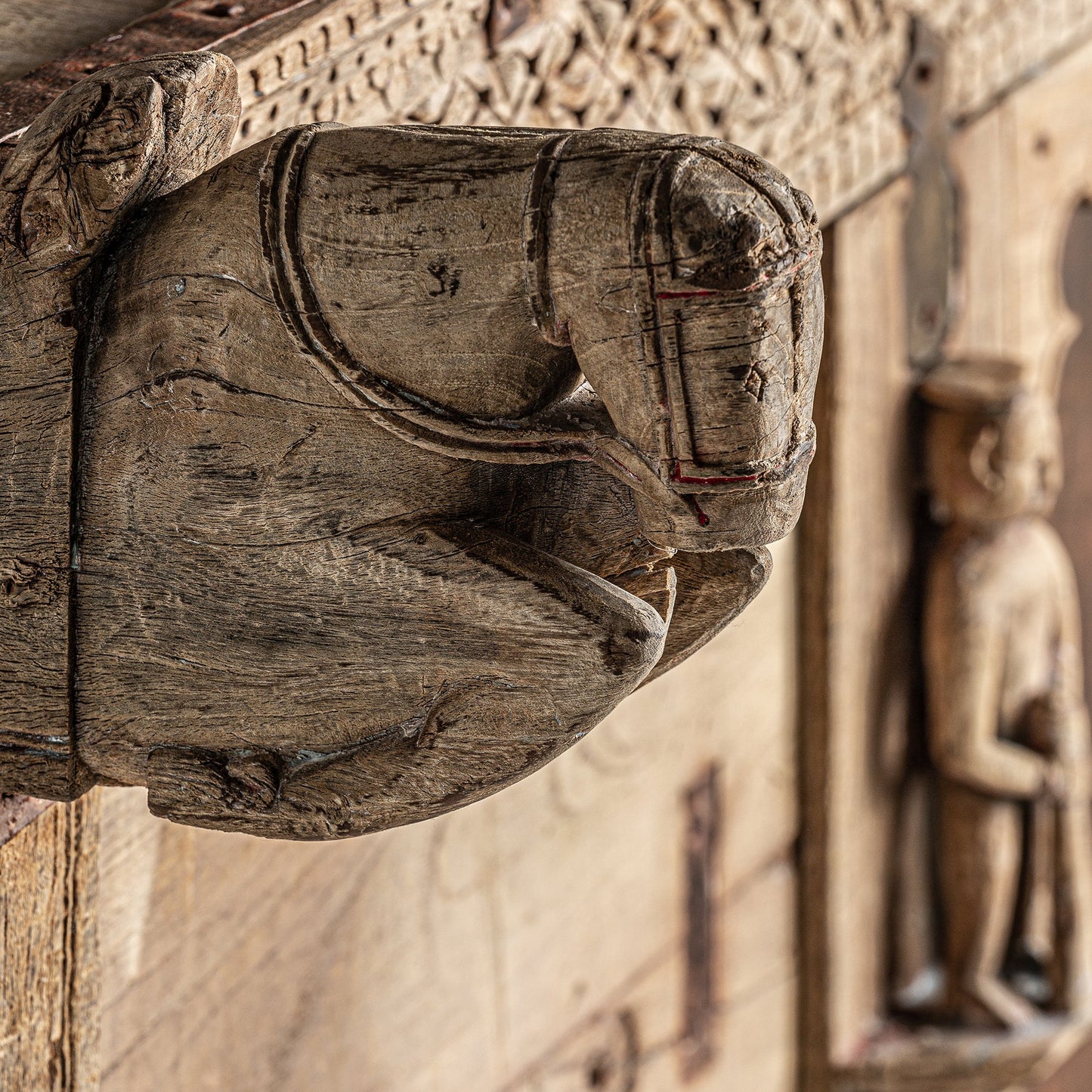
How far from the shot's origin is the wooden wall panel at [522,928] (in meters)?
0.89

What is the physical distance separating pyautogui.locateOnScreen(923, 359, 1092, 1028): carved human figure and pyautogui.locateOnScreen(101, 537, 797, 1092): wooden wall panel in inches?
6.8

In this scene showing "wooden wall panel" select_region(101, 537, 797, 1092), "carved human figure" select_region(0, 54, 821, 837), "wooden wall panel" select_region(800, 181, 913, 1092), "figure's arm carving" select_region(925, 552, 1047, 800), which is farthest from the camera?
"figure's arm carving" select_region(925, 552, 1047, 800)

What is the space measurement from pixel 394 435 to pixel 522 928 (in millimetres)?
703

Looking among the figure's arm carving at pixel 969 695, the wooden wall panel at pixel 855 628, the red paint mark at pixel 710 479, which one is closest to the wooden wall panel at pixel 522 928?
the wooden wall panel at pixel 855 628

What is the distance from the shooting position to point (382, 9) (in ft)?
2.49

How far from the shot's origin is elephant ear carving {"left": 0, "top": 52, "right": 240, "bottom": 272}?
53 centimetres

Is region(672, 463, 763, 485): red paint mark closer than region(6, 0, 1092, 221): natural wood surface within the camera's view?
Yes

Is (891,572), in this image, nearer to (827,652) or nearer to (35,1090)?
(827,652)

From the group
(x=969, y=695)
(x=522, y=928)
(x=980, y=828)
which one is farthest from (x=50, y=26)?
(x=980, y=828)

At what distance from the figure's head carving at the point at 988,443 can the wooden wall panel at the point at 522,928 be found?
0.19m

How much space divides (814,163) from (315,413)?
0.76m

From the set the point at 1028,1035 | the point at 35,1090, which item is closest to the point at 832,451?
the point at 1028,1035

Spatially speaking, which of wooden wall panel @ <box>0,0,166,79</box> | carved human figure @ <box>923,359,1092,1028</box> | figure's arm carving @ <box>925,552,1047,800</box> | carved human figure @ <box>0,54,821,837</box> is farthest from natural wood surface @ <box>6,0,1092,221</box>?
figure's arm carving @ <box>925,552,1047,800</box>

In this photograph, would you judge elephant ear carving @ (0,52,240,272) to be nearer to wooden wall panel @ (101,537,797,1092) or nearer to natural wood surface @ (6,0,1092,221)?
natural wood surface @ (6,0,1092,221)
